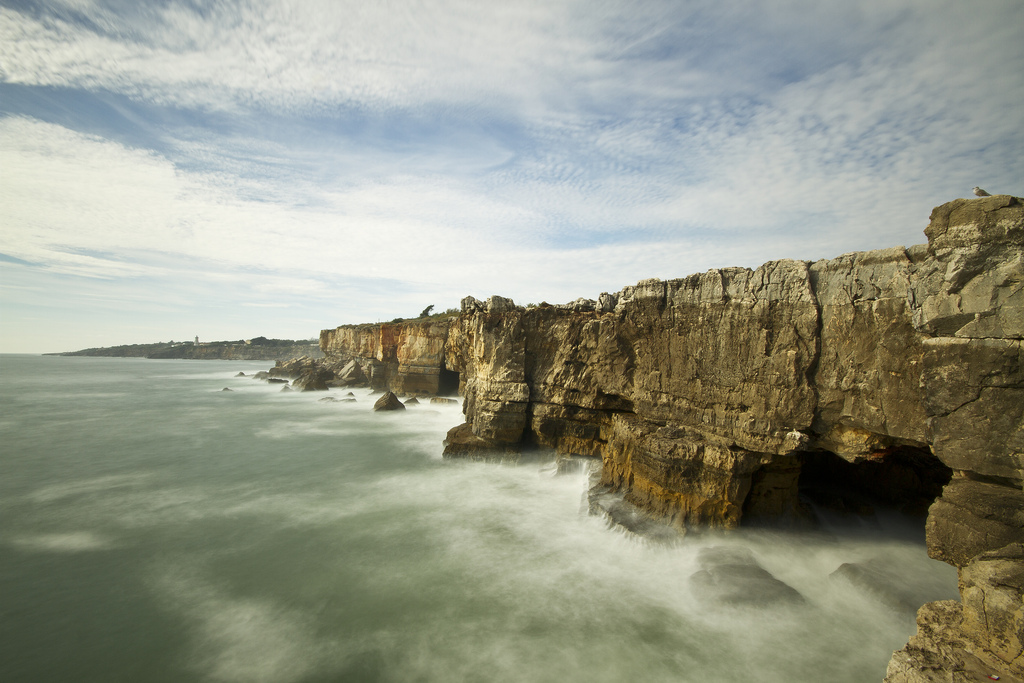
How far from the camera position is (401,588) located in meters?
6.62

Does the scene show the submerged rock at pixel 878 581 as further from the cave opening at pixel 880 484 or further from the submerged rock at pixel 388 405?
the submerged rock at pixel 388 405

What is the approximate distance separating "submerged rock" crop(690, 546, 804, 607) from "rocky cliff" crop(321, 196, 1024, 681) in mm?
728

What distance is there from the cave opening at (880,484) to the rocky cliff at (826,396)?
0.12ft

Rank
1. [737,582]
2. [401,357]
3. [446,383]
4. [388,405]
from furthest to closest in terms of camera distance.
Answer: [401,357] → [446,383] → [388,405] → [737,582]

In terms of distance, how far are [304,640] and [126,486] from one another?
9.88 m

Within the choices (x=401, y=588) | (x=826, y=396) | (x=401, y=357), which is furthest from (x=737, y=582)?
(x=401, y=357)

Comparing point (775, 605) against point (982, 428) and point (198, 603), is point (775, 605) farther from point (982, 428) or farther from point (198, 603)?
point (198, 603)

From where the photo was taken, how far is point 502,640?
5.50m

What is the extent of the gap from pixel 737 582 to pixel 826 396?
10.1ft

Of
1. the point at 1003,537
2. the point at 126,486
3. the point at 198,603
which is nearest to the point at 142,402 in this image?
the point at 126,486

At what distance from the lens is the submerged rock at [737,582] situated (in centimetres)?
590

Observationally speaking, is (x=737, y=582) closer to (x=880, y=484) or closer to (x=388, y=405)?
(x=880, y=484)

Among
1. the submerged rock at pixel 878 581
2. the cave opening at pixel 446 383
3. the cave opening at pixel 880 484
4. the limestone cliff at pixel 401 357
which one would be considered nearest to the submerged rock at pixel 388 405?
the limestone cliff at pixel 401 357

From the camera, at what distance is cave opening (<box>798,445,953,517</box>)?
25.1ft
